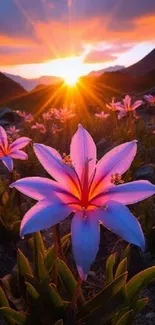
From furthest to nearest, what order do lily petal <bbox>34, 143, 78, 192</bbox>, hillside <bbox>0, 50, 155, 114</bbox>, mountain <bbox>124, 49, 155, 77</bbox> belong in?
mountain <bbox>124, 49, 155, 77</bbox>, hillside <bbox>0, 50, 155, 114</bbox>, lily petal <bbox>34, 143, 78, 192</bbox>

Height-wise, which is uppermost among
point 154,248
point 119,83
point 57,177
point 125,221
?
point 119,83

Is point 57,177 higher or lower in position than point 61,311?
higher

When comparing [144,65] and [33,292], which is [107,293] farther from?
[144,65]

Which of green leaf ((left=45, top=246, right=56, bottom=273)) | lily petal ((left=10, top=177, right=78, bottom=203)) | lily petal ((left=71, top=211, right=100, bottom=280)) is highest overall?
lily petal ((left=10, top=177, right=78, bottom=203))

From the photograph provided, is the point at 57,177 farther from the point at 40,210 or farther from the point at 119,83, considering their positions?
the point at 119,83

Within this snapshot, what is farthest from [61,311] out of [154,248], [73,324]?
[154,248]

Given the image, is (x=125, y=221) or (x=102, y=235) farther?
(x=102, y=235)

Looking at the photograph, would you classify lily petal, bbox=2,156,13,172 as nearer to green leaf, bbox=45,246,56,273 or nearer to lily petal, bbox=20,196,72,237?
green leaf, bbox=45,246,56,273

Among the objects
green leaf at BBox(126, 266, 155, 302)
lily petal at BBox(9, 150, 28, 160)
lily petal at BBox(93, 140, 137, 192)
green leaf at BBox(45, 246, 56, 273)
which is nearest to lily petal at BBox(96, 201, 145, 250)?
lily petal at BBox(93, 140, 137, 192)
